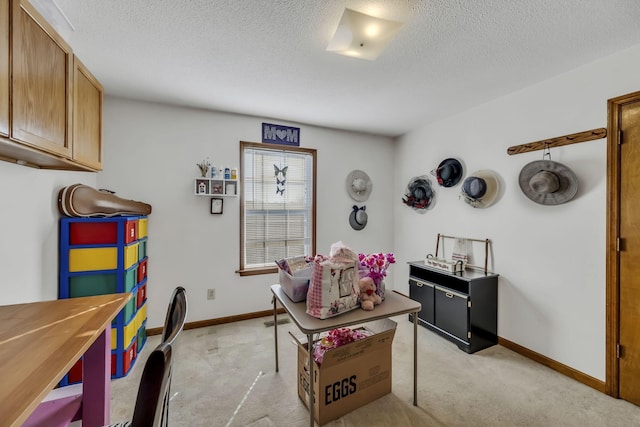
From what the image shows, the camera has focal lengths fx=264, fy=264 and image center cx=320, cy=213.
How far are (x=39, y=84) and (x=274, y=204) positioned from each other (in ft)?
7.86

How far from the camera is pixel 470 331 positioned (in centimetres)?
251

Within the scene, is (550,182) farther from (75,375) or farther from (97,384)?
(75,375)

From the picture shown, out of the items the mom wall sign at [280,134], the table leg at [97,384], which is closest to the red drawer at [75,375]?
the table leg at [97,384]

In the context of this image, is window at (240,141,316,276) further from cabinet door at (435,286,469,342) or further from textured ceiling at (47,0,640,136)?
cabinet door at (435,286,469,342)

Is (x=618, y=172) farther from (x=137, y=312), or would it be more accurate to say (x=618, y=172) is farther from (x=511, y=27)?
(x=137, y=312)

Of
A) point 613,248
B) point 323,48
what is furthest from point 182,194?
point 613,248

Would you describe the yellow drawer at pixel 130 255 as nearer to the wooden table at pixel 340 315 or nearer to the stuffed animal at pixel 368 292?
the wooden table at pixel 340 315

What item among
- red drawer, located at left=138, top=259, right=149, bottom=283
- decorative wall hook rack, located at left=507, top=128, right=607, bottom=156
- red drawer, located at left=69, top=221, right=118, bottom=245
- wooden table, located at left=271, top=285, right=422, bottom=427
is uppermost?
decorative wall hook rack, located at left=507, top=128, right=607, bottom=156

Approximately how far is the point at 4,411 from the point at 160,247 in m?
2.38

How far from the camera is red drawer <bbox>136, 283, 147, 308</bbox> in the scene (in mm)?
2443

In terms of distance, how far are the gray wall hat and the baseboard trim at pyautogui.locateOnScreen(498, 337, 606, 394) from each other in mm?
1369

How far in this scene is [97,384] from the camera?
1268 millimetres

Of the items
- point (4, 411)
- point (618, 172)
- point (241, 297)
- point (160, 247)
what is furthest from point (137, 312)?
point (618, 172)

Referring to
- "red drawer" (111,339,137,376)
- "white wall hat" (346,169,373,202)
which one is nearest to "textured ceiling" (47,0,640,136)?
"white wall hat" (346,169,373,202)
